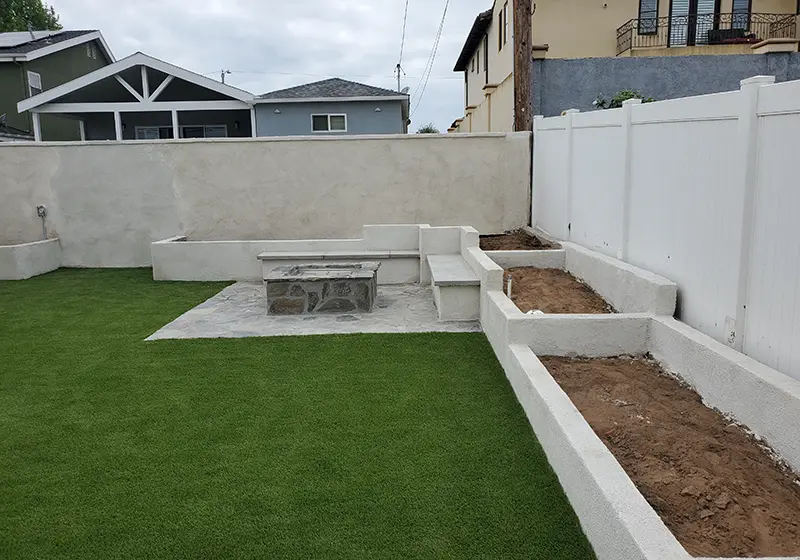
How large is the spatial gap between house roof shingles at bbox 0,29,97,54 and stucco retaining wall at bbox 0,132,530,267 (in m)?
13.0

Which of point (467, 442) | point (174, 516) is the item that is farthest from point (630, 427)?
point (174, 516)

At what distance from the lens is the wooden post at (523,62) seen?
11492mm

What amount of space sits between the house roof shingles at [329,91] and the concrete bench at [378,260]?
1127 centimetres

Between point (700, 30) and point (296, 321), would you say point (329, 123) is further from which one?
point (296, 321)

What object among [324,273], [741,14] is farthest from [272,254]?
[741,14]

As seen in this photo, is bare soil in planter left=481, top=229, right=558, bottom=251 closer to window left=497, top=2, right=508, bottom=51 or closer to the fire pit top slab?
the fire pit top slab

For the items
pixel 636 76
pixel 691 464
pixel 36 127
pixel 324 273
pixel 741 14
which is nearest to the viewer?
pixel 691 464

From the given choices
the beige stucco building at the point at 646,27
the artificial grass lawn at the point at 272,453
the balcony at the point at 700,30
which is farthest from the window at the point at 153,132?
the artificial grass lawn at the point at 272,453

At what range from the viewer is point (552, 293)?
7.23 meters

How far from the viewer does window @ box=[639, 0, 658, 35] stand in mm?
19219

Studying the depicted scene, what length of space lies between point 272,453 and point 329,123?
17863mm

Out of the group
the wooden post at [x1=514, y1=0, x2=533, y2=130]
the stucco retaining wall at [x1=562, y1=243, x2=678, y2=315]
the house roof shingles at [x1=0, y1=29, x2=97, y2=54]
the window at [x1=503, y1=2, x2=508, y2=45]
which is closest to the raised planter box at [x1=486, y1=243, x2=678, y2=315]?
the stucco retaining wall at [x1=562, y1=243, x2=678, y2=315]

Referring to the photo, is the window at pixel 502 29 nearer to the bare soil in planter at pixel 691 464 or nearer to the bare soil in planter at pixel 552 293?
the bare soil in planter at pixel 552 293

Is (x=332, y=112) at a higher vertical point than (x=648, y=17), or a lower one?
lower
